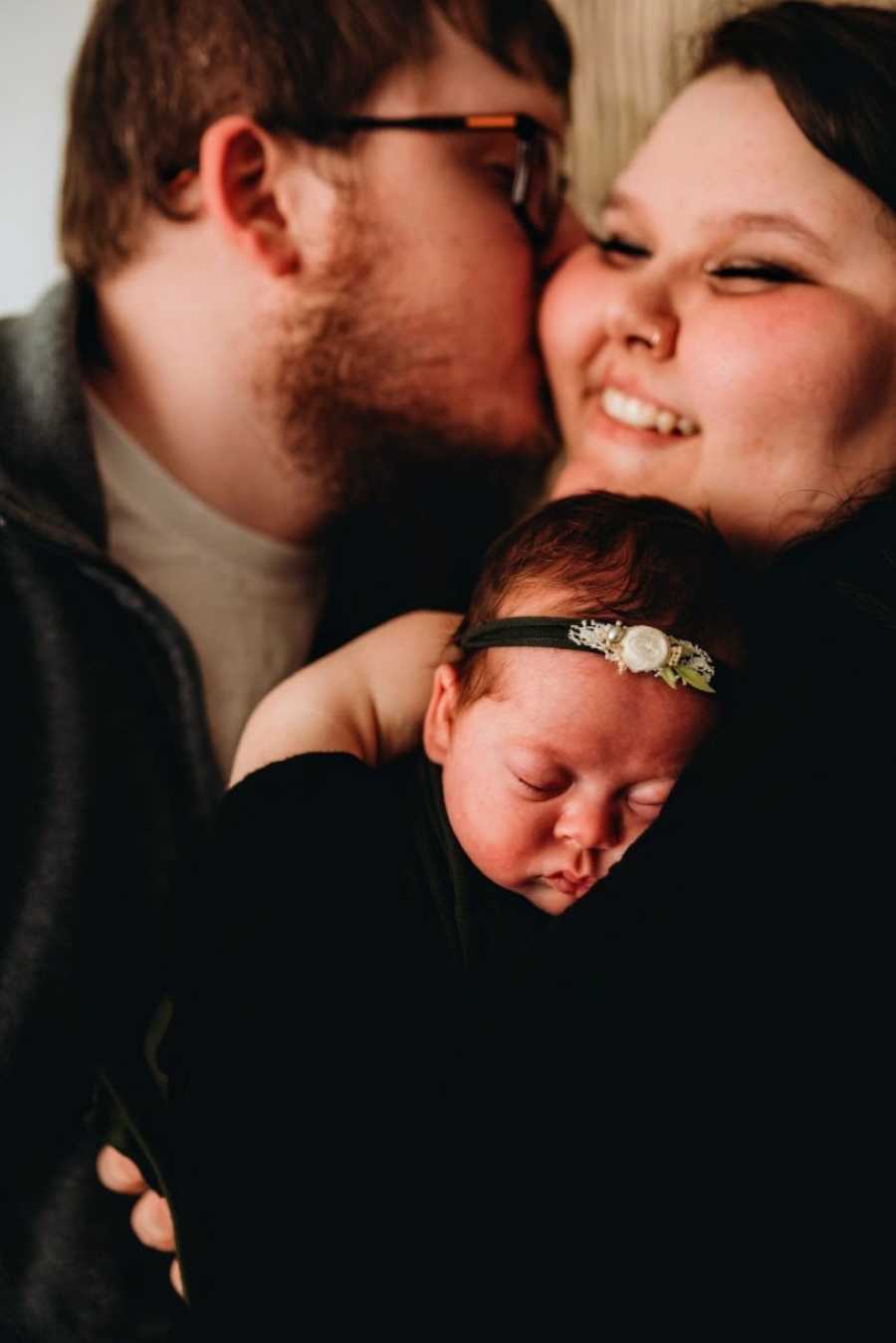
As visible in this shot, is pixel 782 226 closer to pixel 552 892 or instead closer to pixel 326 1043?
pixel 552 892

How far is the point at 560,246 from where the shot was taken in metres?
1.56

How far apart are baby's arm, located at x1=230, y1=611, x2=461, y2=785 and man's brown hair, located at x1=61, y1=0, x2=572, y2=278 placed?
809mm

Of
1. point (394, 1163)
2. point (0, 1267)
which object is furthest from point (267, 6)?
point (0, 1267)

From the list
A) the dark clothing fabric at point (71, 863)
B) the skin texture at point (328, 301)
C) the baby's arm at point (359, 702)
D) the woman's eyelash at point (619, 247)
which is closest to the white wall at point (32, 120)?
the skin texture at point (328, 301)

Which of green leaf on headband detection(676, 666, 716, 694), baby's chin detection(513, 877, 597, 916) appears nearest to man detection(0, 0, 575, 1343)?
baby's chin detection(513, 877, 597, 916)

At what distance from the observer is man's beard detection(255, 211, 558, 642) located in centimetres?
152

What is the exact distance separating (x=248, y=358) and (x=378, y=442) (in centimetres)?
23

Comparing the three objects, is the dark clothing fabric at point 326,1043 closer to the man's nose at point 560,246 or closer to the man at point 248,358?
the man at point 248,358

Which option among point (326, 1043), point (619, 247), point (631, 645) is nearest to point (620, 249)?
point (619, 247)

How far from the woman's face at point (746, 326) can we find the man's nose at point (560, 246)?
28cm

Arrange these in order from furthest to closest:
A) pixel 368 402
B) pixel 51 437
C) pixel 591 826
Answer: pixel 368 402, pixel 51 437, pixel 591 826

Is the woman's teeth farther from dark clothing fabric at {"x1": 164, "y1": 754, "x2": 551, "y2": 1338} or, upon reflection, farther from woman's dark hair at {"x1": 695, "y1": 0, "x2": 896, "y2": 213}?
dark clothing fabric at {"x1": 164, "y1": 754, "x2": 551, "y2": 1338}

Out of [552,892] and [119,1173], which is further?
[119,1173]

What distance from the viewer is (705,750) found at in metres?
0.82
